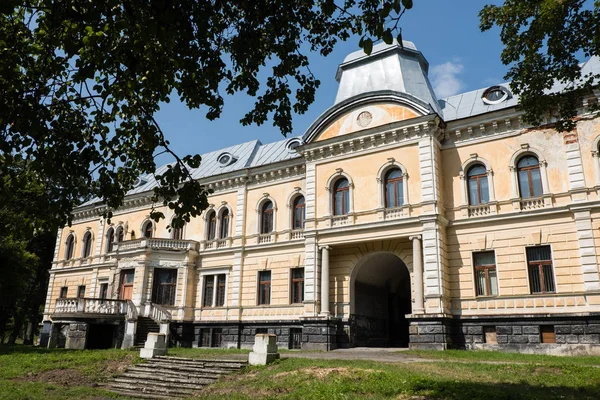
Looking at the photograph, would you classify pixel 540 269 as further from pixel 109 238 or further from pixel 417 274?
pixel 109 238

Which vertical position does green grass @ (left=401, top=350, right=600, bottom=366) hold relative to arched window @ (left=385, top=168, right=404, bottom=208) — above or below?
below

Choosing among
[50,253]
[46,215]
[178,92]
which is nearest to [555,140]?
[178,92]

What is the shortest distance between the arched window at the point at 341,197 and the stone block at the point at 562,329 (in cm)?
993

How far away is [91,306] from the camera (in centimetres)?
2681

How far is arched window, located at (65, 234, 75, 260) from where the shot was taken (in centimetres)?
3691

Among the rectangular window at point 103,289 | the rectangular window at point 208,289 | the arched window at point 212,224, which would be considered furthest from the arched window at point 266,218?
the rectangular window at point 103,289

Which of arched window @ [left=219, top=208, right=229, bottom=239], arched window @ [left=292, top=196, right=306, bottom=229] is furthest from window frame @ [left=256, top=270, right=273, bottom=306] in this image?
arched window @ [left=219, top=208, right=229, bottom=239]

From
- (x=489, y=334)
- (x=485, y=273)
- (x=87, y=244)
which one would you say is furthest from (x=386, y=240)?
(x=87, y=244)

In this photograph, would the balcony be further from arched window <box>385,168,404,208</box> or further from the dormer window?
the dormer window

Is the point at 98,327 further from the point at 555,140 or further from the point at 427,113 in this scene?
the point at 555,140

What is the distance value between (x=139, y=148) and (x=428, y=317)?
46.5 feet

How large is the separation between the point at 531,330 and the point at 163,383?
525 inches

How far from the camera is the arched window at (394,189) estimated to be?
72.5 feet

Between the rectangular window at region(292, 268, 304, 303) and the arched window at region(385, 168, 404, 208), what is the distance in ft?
19.8
